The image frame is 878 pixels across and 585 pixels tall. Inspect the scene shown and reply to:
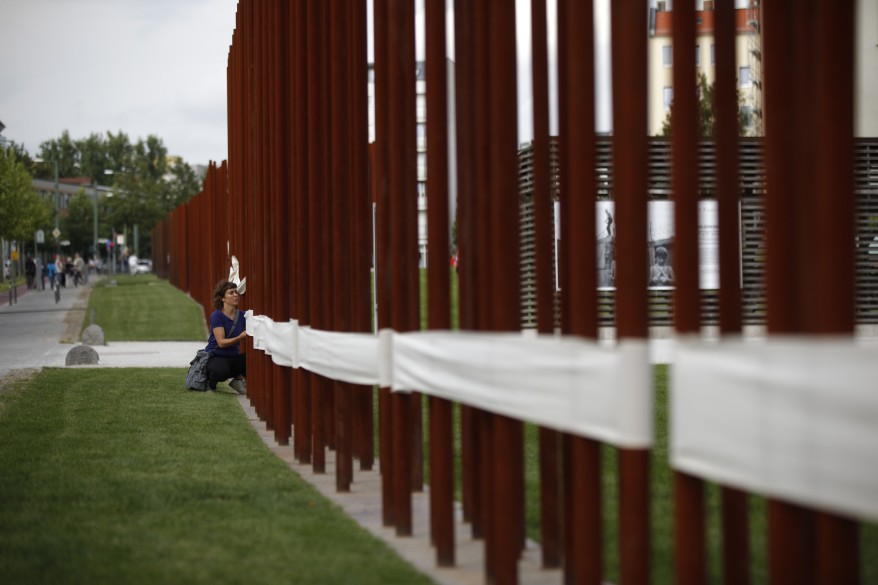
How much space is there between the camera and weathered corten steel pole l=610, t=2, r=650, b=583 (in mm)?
4555

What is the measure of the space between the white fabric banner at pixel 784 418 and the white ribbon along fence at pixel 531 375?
0.79 ft

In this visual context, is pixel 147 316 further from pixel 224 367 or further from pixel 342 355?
pixel 342 355

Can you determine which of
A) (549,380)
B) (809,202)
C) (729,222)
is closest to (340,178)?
(549,380)

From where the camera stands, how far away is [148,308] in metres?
40.6

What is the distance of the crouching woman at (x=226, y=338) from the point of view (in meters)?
16.5

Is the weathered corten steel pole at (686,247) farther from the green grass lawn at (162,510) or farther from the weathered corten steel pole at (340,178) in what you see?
the weathered corten steel pole at (340,178)

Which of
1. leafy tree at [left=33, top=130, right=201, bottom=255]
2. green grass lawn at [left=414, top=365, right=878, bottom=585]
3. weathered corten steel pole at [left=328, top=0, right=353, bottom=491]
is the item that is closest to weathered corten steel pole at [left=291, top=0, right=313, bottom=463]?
green grass lawn at [left=414, top=365, right=878, bottom=585]

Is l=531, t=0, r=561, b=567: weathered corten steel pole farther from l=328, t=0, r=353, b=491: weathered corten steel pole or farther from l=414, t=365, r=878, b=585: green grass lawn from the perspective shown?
l=328, t=0, r=353, b=491: weathered corten steel pole

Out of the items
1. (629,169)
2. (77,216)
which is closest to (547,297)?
(629,169)

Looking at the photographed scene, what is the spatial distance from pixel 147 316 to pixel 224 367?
20.7 meters

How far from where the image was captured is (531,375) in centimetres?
530

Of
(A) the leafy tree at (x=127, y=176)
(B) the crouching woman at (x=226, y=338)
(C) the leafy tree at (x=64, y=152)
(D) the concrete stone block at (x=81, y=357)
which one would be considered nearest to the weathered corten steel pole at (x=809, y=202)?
(B) the crouching woman at (x=226, y=338)

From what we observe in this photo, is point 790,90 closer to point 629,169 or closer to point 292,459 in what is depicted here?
point 629,169

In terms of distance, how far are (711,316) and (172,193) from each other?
81.2 m
